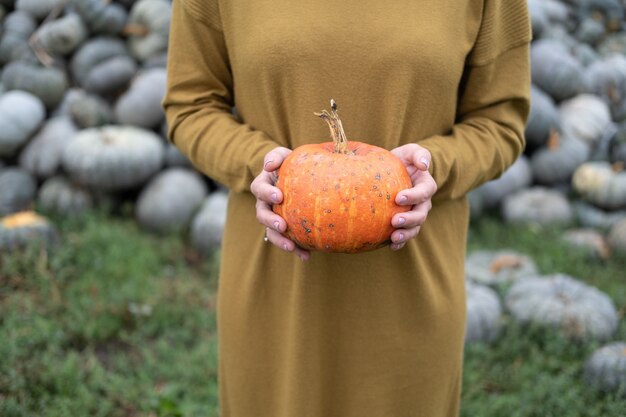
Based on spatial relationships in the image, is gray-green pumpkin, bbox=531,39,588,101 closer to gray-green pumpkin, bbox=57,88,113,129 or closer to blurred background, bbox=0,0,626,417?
blurred background, bbox=0,0,626,417

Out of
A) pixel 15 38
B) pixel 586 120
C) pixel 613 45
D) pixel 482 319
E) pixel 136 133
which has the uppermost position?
pixel 15 38

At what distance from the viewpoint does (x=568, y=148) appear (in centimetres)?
546

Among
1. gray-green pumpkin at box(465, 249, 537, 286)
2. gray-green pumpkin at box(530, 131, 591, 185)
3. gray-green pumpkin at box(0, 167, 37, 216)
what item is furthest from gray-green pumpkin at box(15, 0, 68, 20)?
gray-green pumpkin at box(530, 131, 591, 185)

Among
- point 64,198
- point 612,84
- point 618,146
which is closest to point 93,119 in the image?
point 64,198

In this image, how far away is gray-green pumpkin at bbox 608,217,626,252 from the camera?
175 inches

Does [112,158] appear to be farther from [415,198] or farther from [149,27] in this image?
[415,198]

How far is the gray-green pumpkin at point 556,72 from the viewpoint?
5.70m

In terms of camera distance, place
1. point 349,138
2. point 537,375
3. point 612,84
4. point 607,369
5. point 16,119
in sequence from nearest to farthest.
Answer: point 349,138
point 607,369
point 537,375
point 16,119
point 612,84

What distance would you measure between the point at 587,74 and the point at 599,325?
3.66m

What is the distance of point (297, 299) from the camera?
1.45m

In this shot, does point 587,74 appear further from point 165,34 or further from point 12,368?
point 12,368

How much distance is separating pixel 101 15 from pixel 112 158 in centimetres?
153

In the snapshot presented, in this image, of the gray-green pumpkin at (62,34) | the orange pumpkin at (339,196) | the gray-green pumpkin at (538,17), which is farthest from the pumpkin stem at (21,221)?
the gray-green pumpkin at (538,17)

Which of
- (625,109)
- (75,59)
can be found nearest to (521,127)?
(75,59)
